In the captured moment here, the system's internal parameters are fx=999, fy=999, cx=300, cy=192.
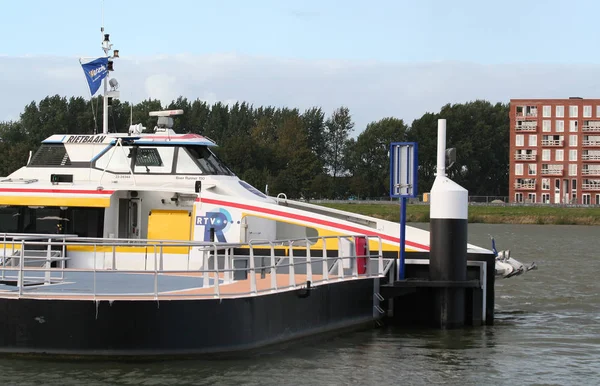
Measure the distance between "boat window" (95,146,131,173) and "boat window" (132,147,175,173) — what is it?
19 centimetres

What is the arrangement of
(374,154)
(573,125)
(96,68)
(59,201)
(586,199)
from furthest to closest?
(374,154), (573,125), (586,199), (96,68), (59,201)

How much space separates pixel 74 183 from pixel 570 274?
716 inches

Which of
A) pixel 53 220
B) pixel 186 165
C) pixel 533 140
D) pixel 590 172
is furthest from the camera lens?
pixel 533 140

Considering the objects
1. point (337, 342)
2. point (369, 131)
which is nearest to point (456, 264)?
point (337, 342)

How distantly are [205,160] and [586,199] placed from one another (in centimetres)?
9951

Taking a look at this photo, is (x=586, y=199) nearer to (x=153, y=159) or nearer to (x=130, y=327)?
(x=153, y=159)

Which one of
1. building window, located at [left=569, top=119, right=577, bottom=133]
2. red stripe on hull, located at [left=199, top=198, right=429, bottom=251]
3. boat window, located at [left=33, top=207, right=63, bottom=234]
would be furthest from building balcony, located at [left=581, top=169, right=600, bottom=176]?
boat window, located at [left=33, top=207, right=63, bottom=234]

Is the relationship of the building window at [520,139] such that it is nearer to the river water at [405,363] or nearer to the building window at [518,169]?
the building window at [518,169]

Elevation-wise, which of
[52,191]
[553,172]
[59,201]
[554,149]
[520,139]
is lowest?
[59,201]

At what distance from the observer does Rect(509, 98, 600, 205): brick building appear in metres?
115

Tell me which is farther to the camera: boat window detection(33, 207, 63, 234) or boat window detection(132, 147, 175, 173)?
boat window detection(132, 147, 175, 173)

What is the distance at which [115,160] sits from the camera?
2091 cm

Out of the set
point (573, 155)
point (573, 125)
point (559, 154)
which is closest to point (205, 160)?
point (573, 125)

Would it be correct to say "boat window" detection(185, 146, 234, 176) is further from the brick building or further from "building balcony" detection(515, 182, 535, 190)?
"building balcony" detection(515, 182, 535, 190)
